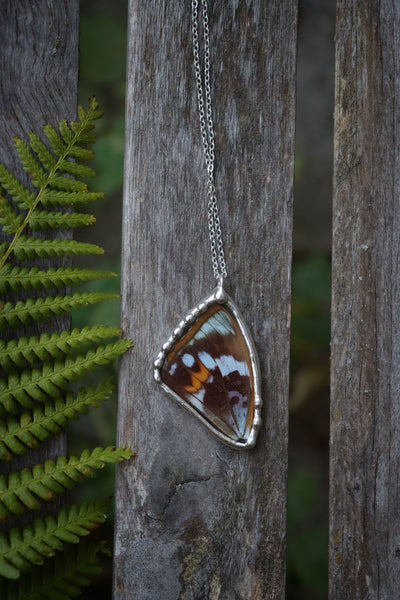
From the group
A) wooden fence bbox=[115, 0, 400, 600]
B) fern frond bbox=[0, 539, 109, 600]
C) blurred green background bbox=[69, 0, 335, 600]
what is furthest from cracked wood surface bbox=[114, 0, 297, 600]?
blurred green background bbox=[69, 0, 335, 600]

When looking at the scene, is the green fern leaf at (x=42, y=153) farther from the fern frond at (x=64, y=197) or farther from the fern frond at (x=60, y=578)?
the fern frond at (x=60, y=578)

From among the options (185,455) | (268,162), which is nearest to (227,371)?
(185,455)

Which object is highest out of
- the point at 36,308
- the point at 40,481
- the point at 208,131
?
the point at 208,131

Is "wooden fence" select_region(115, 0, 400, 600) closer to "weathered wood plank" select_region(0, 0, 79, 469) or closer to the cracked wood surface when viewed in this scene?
the cracked wood surface

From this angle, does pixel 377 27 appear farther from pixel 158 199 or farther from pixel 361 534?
pixel 361 534

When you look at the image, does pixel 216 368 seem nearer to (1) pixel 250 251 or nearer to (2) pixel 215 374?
(2) pixel 215 374

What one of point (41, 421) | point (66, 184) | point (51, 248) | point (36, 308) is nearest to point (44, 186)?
point (66, 184)
